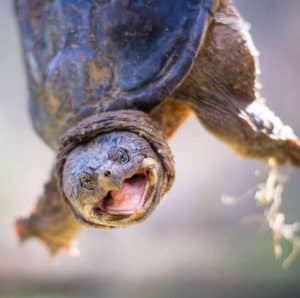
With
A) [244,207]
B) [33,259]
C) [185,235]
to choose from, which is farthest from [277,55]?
[33,259]

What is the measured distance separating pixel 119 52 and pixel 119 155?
16.1 inches

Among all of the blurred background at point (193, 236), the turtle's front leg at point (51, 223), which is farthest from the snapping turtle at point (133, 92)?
the blurred background at point (193, 236)

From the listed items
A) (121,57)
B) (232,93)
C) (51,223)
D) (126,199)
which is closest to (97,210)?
(126,199)

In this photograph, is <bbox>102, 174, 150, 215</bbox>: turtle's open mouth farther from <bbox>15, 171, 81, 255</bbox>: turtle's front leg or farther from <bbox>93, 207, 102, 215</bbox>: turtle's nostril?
<bbox>15, 171, 81, 255</bbox>: turtle's front leg

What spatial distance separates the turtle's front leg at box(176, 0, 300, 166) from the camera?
2.84 meters

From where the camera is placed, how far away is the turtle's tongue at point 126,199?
99.5 inches

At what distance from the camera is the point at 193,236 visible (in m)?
6.97

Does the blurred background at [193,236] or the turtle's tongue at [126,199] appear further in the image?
the blurred background at [193,236]

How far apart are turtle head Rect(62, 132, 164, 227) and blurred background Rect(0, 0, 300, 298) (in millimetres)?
4057

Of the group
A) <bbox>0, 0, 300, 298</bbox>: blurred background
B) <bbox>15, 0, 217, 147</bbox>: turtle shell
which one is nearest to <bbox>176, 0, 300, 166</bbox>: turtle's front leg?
<bbox>15, 0, 217, 147</bbox>: turtle shell

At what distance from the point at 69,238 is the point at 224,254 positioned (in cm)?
348

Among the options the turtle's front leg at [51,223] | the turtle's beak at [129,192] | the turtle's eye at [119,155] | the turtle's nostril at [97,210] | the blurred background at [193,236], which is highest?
the blurred background at [193,236]

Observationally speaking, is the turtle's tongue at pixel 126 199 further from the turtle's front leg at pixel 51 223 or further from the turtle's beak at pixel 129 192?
the turtle's front leg at pixel 51 223

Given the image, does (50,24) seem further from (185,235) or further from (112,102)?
(185,235)
